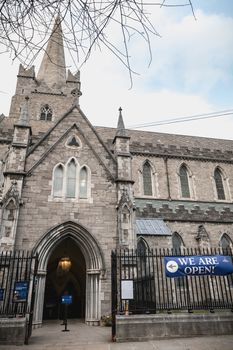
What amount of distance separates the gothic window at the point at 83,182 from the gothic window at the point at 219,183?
1281 cm

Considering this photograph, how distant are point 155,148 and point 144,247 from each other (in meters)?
9.43

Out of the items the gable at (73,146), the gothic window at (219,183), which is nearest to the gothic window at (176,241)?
the gable at (73,146)

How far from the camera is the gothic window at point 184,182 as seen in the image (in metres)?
20.7

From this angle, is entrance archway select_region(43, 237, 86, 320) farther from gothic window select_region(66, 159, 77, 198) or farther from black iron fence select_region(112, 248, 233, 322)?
black iron fence select_region(112, 248, 233, 322)

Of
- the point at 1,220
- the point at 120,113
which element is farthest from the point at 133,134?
the point at 1,220

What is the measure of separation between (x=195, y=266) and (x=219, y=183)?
46.5 ft

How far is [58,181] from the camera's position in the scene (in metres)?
12.7

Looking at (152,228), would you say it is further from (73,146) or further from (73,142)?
(73,142)

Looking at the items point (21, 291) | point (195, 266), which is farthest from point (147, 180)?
point (21, 291)

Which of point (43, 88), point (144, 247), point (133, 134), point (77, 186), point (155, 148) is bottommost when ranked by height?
point (144, 247)

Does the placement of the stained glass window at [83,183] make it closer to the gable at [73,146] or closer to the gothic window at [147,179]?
the gable at [73,146]

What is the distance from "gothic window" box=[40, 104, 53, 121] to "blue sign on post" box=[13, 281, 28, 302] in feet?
67.8

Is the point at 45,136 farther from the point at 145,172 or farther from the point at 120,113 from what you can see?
the point at 145,172

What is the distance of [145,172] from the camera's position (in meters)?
20.9
